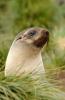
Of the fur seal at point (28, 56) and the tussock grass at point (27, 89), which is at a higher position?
the fur seal at point (28, 56)

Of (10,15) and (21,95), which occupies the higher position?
(21,95)

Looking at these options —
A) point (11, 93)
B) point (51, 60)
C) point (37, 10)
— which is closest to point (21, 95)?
point (11, 93)

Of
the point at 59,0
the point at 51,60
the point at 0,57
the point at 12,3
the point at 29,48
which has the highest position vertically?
the point at 29,48

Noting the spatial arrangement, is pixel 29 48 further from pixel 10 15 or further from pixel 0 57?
pixel 10 15

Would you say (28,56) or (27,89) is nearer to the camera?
(27,89)

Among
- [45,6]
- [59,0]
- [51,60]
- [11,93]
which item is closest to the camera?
[11,93]

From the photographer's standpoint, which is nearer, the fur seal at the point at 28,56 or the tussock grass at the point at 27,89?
the tussock grass at the point at 27,89

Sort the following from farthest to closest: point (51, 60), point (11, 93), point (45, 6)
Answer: point (45, 6) < point (51, 60) < point (11, 93)

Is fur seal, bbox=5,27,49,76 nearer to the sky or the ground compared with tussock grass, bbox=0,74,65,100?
nearer to the sky

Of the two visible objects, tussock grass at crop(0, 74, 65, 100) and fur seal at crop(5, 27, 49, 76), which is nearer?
tussock grass at crop(0, 74, 65, 100)

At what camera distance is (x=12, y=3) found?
9625 millimetres

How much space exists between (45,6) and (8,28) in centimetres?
113

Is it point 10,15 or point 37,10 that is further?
point 10,15

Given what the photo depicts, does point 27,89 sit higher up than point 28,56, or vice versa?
point 28,56
